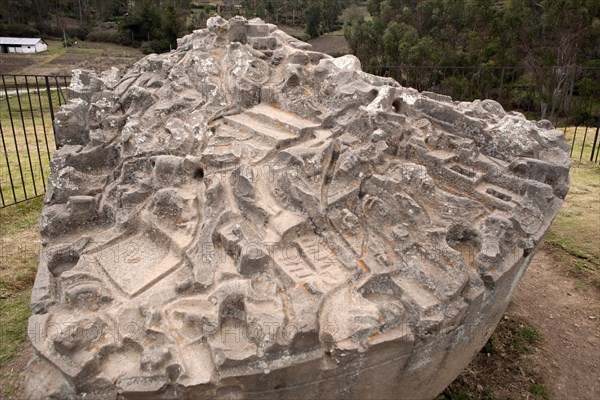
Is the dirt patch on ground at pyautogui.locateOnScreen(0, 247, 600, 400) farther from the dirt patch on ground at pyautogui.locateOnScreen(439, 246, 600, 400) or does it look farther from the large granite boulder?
the large granite boulder

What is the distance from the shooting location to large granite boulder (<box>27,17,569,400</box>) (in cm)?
281

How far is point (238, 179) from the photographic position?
3631 mm

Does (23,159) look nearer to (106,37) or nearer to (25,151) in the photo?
(25,151)

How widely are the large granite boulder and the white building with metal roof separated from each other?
23.4 metres

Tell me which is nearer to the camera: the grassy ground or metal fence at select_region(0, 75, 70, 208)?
the grassy ground

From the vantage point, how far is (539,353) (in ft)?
16.0

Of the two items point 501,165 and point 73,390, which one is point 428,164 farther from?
point 73,390

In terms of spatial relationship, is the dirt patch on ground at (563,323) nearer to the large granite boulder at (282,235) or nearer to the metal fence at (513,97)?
the large granite boulder at (282,235)

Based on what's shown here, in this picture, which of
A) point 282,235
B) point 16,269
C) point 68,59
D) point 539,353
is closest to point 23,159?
point 16,269

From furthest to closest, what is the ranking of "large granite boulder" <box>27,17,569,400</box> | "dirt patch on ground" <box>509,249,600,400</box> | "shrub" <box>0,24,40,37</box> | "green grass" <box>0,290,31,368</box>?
1. "shrub" <box>0,24,40,37</box>
2. "green grass" <box>0,290,31,368</box>
3. "dirt patch on ground" <box>509,249,600,400</box>
4. "large granite boulder" <box>27,17,569,400</box>

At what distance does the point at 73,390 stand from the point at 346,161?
7.62 ft

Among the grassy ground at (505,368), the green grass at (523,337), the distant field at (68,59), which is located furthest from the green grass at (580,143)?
the distant field at (68,59)

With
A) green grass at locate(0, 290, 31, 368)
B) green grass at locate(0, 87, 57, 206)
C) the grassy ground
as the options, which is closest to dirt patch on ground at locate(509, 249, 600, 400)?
the grassy ground

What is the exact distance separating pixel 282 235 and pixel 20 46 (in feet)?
87.2
